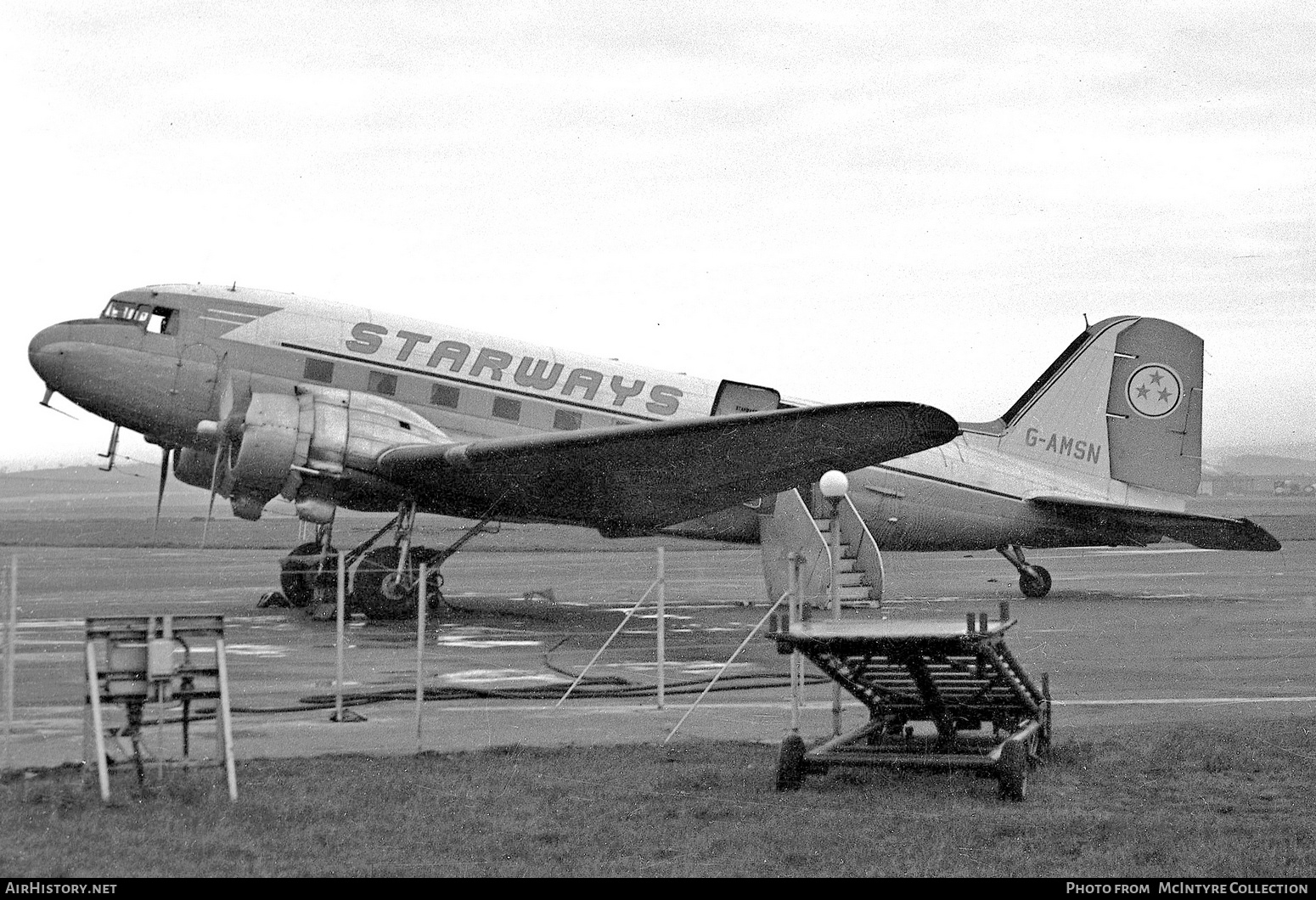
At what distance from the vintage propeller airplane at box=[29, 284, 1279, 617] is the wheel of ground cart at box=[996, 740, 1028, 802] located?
7.24 m

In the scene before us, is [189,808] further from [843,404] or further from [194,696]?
[843,404]

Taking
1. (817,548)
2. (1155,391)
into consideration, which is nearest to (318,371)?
(817,548)

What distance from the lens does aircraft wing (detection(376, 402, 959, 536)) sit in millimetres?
15531

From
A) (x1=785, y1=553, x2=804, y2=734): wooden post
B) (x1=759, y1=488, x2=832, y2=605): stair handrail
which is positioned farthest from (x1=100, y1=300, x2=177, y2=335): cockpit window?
(x1=785, y1=553, x2=804, y2=734): wooden post

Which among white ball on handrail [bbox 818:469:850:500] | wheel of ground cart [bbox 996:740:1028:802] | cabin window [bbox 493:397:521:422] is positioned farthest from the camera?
cabin window [bbox 493:397:521:422]

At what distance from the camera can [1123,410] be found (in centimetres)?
2497

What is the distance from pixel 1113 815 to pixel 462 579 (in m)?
24.6

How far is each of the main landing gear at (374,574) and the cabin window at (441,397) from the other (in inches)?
68.5

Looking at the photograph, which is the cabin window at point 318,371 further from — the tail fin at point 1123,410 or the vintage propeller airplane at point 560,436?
the tail fin at point 1123,410

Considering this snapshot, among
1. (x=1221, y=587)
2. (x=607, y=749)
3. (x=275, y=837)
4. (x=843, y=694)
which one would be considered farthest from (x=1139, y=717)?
(x=1221, y=587)

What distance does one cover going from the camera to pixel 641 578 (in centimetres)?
3312

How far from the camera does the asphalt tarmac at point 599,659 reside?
10.0 metres

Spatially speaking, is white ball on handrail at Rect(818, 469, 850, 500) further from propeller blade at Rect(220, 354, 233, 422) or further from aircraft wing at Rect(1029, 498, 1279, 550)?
aircraft wing at Rect(1029, 498, 1279, 550)

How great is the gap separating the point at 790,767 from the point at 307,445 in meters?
12.1
